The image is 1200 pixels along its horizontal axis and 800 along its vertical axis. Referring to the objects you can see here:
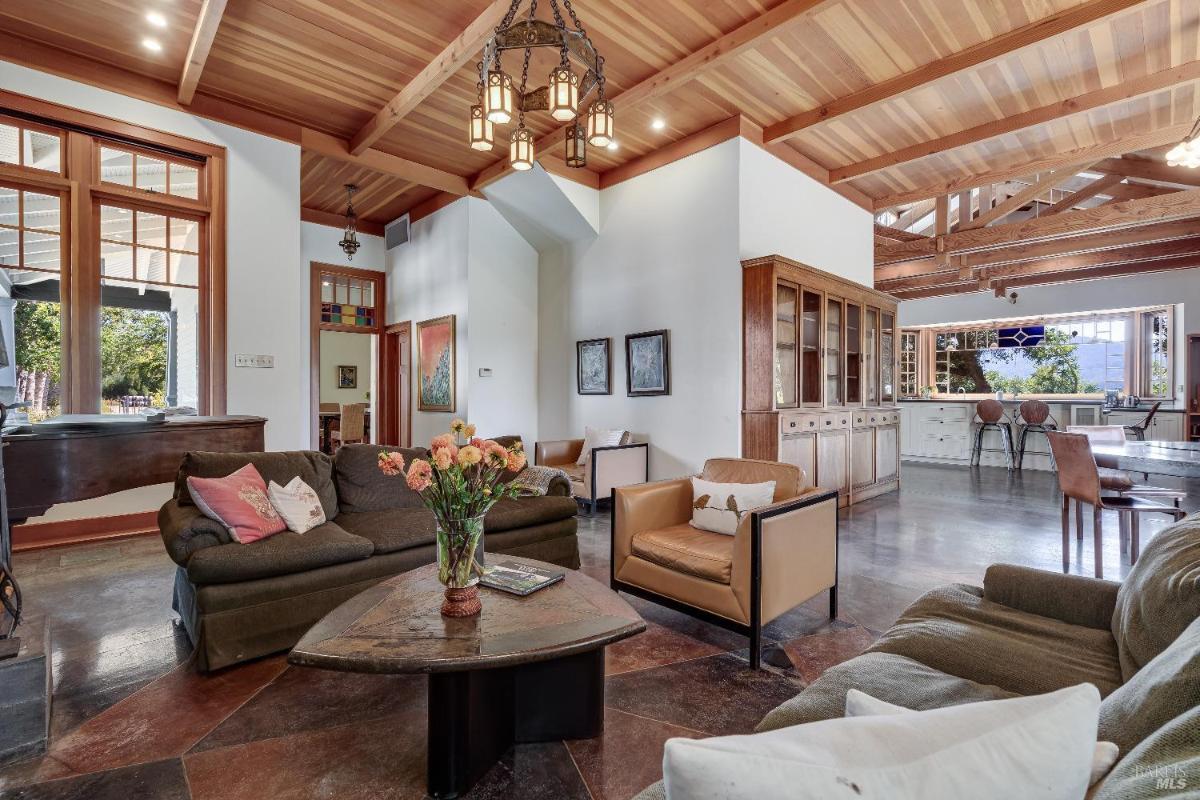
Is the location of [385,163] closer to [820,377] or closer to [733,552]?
[820,377]

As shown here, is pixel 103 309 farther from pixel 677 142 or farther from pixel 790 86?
pixel 790 86

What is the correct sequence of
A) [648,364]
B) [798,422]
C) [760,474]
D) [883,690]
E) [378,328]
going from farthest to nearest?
[378,328], [648,364], [798,422], [760,474], [883,690]

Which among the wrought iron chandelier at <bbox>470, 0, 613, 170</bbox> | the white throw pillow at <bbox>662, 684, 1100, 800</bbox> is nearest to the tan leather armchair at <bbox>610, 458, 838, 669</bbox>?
the white throw pillow at <bbox>662, 684, 1100, 800</bbox>

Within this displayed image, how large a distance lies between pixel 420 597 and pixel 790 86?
4.59 metres

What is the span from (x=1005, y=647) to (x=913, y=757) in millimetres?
1233

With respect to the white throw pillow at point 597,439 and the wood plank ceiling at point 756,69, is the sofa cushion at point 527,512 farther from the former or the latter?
the wood plank ceiling at point 756,69

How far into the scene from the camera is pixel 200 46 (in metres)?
3.67

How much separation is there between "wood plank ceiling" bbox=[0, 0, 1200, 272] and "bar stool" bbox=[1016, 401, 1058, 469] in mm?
3424

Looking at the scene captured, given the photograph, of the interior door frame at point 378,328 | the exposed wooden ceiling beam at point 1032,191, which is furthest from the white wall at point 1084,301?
the interior door frame at point 378,328

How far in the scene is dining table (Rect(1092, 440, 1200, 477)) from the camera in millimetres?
2844

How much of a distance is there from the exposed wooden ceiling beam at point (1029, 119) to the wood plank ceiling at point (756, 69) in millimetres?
14

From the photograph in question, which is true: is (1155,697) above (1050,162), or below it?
below

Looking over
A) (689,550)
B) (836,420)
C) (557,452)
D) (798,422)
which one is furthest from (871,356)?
(689,550)

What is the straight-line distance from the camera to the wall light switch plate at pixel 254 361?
15.2 ft
